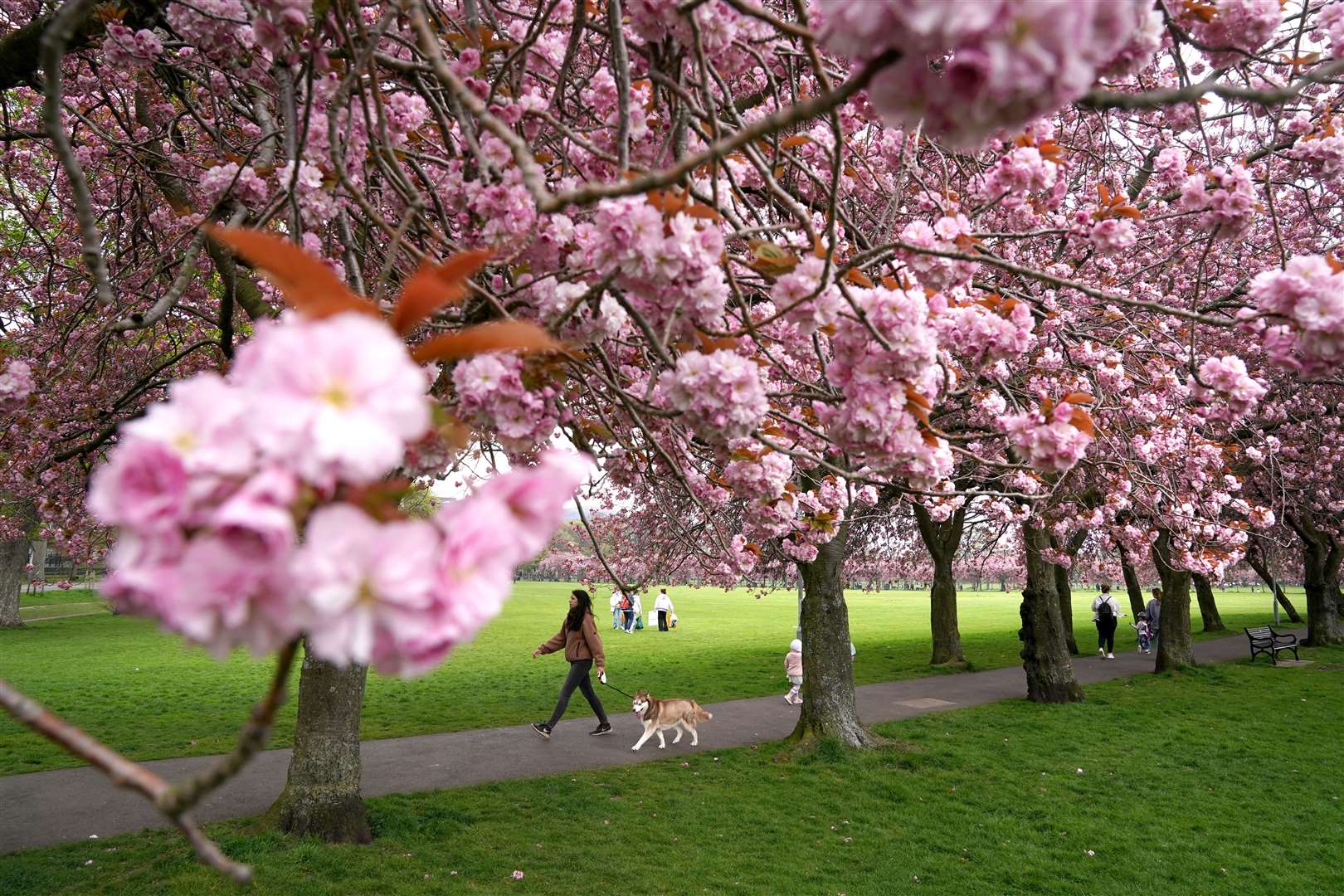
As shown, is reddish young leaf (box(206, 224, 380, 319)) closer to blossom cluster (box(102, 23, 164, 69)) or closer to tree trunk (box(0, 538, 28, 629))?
blossom cluster (box(102, 23, 164, 69))

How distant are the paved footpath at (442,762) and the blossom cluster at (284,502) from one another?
6.70m

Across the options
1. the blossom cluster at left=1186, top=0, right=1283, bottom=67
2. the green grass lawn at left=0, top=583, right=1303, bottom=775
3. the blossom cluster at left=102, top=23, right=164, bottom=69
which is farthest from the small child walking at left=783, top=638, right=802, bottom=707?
the blossom cluster at left=102, top=23, right=164, bottom=69

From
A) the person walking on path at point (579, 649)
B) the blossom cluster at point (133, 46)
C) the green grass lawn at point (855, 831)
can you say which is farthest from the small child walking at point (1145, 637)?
the blossom cluster at point (133, 46)

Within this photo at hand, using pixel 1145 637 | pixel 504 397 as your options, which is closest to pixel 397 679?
pixel 504 397

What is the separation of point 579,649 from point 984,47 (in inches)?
355

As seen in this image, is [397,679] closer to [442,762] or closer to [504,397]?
[442,762]

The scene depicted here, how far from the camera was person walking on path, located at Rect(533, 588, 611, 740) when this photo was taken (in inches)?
364

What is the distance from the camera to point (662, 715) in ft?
29.2

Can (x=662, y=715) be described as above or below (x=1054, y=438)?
below

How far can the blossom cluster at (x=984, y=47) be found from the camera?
78 cm

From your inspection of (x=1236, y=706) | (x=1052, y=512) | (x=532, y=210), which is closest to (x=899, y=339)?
(x=532, y=210)

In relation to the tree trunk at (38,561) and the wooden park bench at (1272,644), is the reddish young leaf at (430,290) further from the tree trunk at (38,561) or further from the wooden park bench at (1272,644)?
the tree trunk at (38,561)

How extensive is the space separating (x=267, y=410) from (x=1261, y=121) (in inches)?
390

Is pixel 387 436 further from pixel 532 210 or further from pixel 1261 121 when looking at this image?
pixel 1261 121
